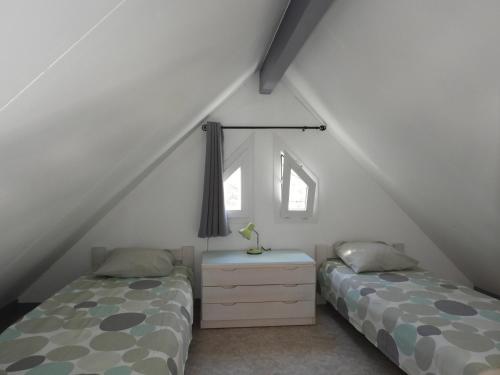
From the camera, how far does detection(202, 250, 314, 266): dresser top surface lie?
3.25m

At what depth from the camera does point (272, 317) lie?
3258 millimetres

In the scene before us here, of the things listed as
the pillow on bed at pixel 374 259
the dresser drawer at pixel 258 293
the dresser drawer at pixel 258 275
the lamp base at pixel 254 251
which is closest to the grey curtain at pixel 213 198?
the lamp base at pixel 254 251

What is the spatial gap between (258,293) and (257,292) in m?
0.01

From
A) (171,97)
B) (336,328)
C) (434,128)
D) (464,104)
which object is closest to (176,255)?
(336,328)

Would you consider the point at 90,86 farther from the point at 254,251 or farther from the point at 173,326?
the point at 254,251

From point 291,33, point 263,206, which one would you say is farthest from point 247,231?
point 291,33

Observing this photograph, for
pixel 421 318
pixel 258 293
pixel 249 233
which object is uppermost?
pixel 249 233

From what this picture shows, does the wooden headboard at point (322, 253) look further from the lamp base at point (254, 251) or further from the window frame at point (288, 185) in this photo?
the lamp base at point (254, 251)

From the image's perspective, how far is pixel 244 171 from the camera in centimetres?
379

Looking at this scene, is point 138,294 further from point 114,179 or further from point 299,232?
point 299,232

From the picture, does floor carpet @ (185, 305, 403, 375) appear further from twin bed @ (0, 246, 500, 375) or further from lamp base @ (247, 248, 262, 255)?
lamp base @ (247, 248, 262, 255)

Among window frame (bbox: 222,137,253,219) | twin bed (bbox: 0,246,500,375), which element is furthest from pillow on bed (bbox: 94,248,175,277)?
window frame (bbox: 222,137,253,219)

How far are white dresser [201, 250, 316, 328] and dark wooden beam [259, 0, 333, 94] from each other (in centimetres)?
158

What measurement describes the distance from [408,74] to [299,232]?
6.80ft
